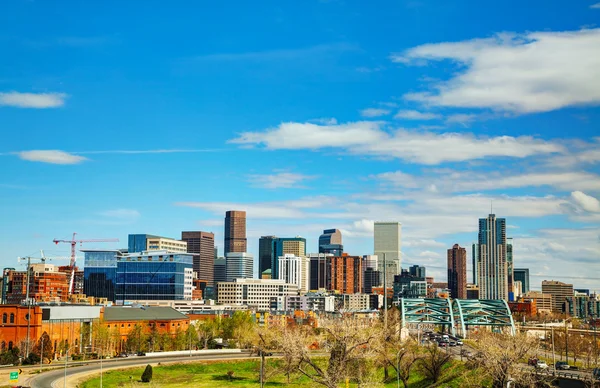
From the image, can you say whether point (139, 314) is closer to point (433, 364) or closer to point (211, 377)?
point (211, 377)

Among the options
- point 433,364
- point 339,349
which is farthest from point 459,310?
point 339,349

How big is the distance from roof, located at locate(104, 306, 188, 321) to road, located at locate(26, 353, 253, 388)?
28.4 metres

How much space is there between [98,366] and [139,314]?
169ft

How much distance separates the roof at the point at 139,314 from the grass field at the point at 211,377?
1668 inches

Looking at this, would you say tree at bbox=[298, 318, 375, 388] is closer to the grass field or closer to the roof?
the grass field

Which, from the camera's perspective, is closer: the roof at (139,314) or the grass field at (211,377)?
the grass field at (211,377)

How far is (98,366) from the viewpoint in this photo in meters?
118

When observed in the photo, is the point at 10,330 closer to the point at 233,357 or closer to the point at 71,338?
the point at 71,338

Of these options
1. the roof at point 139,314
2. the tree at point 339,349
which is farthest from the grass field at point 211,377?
the roof at point 139,314

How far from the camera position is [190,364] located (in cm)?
12444

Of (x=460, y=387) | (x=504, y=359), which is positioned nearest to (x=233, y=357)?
(x=460, y=387)

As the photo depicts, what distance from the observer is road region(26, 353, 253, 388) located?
315 feet

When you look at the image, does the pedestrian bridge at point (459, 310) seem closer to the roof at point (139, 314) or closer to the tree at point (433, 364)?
the roof at point (139, 314)

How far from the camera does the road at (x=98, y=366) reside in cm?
9612
